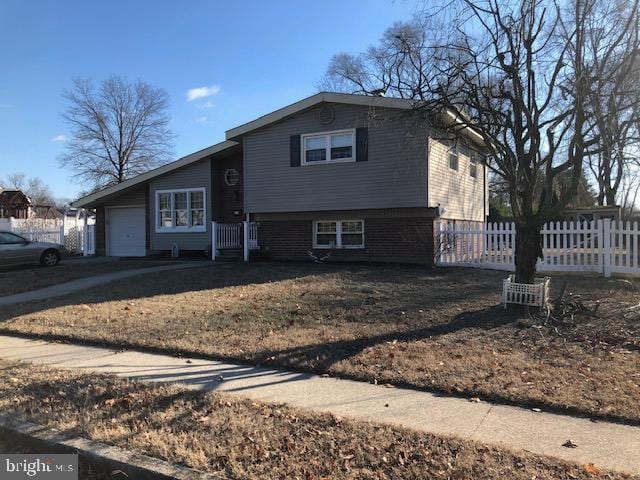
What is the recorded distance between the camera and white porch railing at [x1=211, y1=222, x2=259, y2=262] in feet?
59.5

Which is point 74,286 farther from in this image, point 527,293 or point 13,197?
point 13,197

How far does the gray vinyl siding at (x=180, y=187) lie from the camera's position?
20.1 metres

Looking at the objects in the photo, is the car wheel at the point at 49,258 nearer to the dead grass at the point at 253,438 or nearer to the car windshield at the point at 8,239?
the car windshield at the point at 8,239

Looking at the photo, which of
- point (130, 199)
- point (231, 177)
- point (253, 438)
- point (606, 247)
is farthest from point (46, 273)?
point (606, 247)

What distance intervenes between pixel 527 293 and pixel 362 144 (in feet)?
27.7

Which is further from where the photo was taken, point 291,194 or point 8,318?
point 291,194

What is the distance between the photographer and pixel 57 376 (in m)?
6.13

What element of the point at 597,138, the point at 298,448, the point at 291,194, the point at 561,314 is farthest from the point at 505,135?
the point at 291,194

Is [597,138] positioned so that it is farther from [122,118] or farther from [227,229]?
[122,118]

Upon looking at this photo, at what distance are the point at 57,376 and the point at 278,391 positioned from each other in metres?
2.64

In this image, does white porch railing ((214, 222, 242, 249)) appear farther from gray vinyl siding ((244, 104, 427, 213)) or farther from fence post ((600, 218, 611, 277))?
fence post ((600, 218, 611, 277))

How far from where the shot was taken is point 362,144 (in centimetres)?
1591

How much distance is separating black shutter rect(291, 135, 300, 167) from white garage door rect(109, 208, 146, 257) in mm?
8379

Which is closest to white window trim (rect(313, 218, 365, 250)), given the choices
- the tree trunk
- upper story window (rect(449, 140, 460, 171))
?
upper story window (rect(449, 140, 460, 171))
